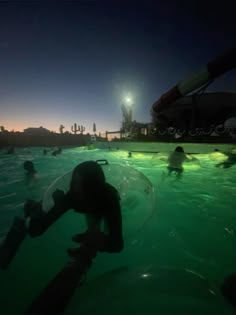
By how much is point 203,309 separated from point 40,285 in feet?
7.14

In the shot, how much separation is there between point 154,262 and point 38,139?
45299 millimetres

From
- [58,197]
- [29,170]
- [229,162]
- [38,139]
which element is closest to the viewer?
[58,197]

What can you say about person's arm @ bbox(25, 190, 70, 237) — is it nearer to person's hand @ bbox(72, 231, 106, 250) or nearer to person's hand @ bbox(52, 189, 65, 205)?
person's hand @ bbox(52, 189, 65, 205)

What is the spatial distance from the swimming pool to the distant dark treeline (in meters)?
36.2

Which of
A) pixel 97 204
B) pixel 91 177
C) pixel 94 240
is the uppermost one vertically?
pixel 91 177

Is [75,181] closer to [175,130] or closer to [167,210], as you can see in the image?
[167,210]

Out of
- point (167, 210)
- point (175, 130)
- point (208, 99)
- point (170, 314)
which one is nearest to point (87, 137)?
point (175, 130)

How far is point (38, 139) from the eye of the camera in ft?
147

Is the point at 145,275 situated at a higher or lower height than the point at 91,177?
lower

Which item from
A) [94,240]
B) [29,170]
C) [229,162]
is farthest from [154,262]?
[229,162]

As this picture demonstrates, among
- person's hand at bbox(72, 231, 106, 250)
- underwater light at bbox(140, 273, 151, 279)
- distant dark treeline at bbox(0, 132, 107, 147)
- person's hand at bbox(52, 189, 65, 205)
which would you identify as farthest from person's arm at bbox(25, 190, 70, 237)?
distant dark treeline at bbox(0, 132, 107, 147)

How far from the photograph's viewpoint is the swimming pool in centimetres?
202

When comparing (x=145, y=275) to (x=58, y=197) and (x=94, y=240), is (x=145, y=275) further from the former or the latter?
(x=58, y=197)

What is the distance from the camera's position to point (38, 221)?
3.10 m
